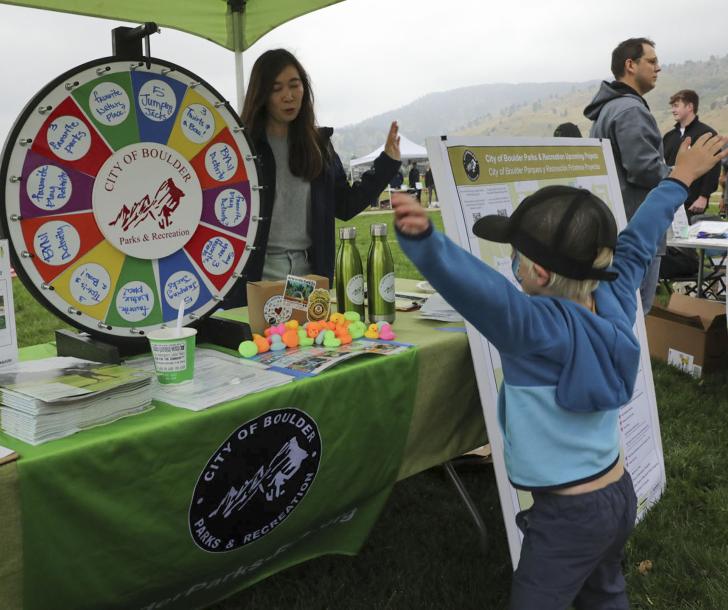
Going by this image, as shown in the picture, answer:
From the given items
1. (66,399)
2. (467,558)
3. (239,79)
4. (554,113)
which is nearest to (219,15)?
(239,79)

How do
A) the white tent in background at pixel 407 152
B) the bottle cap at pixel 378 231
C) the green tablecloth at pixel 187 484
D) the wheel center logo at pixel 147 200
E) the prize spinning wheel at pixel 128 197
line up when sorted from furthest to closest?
the white tent in background at pixel 407 152 → the bottle cap at pixel 378 231 → the wheel center logo at pixel 147 200 → the prize spinning wheel at pixel 128 197 → the green tablecloth at pixel 187 484

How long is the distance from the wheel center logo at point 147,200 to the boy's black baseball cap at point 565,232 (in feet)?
2.55

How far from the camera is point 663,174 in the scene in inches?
132

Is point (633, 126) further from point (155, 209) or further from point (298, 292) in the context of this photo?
point (155, 209)

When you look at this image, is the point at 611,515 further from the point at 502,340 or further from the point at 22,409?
the point at 22,409

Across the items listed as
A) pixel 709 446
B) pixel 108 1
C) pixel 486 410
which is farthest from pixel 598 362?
pixel 108 1

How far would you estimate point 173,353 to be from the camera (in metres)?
1.35

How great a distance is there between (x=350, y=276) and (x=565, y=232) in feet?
2.79

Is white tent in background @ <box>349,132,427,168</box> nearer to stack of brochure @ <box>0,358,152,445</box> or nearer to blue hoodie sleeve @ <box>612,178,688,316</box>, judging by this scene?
blue hoodie sleeve @ <box>612,178,688,316</box>

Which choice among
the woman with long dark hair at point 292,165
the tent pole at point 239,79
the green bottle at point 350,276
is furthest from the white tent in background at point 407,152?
the green bottle at point 350,276

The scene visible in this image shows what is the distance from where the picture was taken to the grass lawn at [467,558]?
1912mm

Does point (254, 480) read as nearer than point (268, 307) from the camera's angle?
Yes

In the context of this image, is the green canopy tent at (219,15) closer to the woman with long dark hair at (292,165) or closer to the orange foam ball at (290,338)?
the woman with long dark hair at (292,165)

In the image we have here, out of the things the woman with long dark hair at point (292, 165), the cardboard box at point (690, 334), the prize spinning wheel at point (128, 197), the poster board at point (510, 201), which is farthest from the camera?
the cardboard box at point (690, 334)
